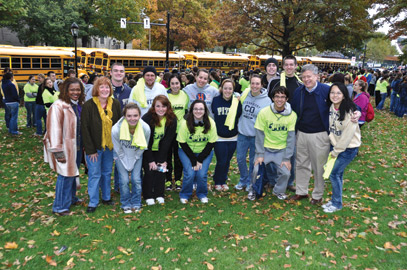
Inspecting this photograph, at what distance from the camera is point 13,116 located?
10164 mm

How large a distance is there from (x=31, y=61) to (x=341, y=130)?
71.5 feet

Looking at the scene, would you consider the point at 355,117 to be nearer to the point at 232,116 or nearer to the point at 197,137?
the point at 232,116

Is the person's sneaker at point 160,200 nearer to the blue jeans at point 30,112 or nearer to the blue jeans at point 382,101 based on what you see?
the blue jeans at point 30,112

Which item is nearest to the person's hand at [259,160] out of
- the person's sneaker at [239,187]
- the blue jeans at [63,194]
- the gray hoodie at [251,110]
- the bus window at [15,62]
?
the gray hoodie at [251,110]

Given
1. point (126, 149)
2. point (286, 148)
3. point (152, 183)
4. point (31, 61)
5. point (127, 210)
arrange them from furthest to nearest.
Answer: point (31, 61), point (152, 183), point (286, 148), point (127, 210), point (126, 149)

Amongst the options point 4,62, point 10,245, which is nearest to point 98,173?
point 10,245

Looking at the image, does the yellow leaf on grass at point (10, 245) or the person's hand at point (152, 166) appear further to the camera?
the person's hand at point (152, 166)

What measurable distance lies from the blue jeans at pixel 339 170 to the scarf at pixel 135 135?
3.29 meters

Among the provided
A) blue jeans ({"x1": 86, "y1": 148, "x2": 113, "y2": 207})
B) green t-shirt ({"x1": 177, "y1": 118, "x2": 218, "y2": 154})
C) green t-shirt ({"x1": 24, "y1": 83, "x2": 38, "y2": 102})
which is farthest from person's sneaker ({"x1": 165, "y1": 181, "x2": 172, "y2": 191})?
green t-shirt ({"x1": 24, "y1": 83, "x2": 38, "y2": 102})

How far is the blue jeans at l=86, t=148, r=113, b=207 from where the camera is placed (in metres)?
5.07

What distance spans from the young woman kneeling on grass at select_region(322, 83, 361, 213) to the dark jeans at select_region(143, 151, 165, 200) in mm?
3082

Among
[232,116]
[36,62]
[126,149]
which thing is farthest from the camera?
[36,62]

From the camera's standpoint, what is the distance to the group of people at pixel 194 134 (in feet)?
16.0

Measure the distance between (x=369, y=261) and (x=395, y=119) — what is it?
13045mm
